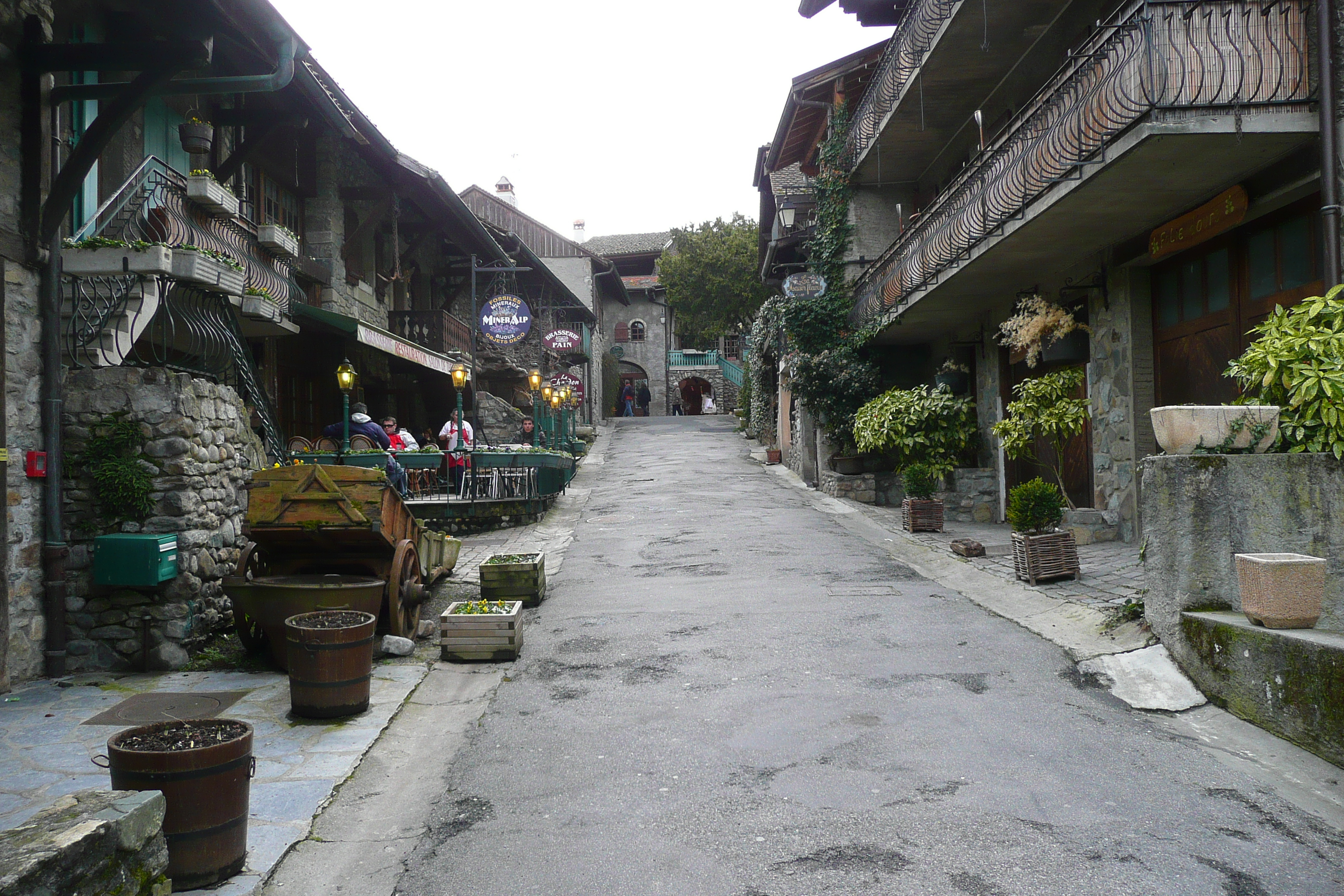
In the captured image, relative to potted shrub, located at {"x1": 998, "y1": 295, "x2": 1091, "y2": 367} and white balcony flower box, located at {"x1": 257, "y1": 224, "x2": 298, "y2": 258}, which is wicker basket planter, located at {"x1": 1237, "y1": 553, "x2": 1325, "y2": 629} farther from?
white balcony flower box, located at {"x1": 257, "y1": 224, "x2": 298, "y2": 258}

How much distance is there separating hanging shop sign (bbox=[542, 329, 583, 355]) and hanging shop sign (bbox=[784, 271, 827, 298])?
465 inches

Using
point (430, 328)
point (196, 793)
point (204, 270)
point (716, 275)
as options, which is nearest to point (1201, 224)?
point (204, 270)

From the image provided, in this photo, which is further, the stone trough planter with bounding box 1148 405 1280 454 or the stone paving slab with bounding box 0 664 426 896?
the stone trough planter with bounding box 1148 405 1280 454

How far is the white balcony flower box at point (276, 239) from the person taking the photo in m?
11.3

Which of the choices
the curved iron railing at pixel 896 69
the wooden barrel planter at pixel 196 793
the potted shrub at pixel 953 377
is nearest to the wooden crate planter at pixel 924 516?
the potted shrub at pixel 953 377

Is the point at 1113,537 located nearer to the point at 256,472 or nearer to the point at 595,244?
the point at 256,472

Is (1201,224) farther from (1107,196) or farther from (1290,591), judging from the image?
(1290,591)

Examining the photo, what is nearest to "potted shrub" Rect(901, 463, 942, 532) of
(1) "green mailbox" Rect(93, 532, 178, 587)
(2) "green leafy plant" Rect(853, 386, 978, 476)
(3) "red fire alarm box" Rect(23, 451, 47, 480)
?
(2) "green leafy plant" Rect(853, 386, 978, 476)

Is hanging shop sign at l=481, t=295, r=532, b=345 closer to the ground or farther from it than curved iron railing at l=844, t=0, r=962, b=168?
closer to the ground

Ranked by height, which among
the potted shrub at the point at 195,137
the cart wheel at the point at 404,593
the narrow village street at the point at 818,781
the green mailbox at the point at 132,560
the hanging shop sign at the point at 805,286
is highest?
the potted shrub at the point at 195,137

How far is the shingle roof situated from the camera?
50.0m

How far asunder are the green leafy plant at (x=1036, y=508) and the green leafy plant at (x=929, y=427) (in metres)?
5.32

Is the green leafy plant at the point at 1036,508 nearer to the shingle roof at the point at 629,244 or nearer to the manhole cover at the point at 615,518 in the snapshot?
the manhole cover at the point at 615,518

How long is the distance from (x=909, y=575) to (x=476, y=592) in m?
4.59
